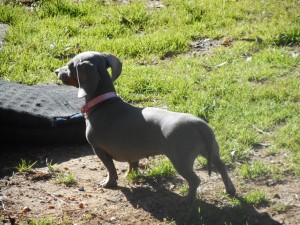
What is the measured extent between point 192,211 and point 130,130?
77 cm

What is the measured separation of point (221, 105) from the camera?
6.52 m

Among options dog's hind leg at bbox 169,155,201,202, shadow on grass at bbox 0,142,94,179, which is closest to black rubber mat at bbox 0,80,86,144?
shadow on grass at bbox 0,142,94,179

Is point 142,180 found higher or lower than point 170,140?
lower

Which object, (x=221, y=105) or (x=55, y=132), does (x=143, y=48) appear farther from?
(x=55, y=132)

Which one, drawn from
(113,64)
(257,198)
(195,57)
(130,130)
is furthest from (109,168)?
(195,57)

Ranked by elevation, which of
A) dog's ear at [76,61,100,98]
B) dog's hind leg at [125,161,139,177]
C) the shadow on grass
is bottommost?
the shadow on grass

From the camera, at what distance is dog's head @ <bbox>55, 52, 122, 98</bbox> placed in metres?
4.97

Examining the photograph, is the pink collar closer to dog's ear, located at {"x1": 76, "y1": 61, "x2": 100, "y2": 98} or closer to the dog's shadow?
dog's ear, located at {"x1": 76, "y1": 61, "x2": 100, "y2": 98}

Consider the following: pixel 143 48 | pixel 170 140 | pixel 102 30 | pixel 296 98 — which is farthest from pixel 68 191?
pixel 102 30

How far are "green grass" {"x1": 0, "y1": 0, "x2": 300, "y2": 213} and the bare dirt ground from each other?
250 mm

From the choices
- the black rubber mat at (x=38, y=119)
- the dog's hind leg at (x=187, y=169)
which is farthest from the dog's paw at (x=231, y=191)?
the black rubber mat at (x=38, y=119)

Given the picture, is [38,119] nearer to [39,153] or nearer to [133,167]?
[39,153]

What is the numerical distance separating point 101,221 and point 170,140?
2.53ft

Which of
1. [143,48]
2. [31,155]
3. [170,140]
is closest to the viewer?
[170,140]
